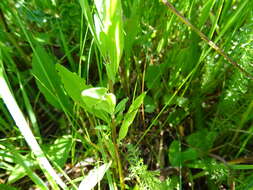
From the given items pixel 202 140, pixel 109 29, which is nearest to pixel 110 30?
pixel 109 29

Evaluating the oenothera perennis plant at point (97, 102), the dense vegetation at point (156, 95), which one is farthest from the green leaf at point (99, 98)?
the dense vegetation at point (156, 95)

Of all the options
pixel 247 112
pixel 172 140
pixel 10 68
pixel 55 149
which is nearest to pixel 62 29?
pixel 10 68

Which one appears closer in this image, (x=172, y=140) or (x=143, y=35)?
(x=143, y=35)

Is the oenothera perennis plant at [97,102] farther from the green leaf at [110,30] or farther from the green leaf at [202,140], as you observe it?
the green leaf at [202,140]

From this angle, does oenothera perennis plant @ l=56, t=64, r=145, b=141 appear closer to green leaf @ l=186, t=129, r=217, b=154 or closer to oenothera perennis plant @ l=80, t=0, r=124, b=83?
oenothera perennis plant @ l=80, t=0, r=124, b=83

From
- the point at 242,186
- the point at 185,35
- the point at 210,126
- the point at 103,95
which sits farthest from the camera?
the point at 210,126

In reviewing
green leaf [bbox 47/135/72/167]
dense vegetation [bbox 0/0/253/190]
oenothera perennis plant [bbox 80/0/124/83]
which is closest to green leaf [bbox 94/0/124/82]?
oenothera perennis plant [bbox 80/0/124/83]

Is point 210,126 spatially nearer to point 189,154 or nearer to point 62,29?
point 189,154

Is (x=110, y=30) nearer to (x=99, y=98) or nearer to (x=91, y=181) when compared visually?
(x=99, y=98)

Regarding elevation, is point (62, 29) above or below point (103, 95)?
above
